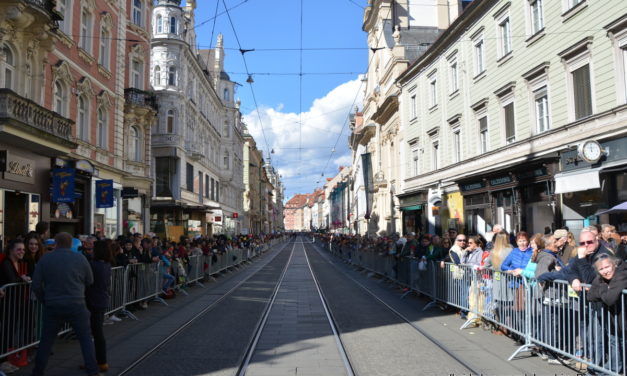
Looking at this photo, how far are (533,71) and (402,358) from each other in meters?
13.2

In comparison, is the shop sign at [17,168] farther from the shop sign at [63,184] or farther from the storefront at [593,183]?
the storefront at [593,183]

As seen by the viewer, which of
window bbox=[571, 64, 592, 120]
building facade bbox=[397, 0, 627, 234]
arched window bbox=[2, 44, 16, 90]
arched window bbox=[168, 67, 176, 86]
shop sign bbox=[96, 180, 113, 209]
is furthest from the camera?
arched window bbox=[168, 67, 176, 86]

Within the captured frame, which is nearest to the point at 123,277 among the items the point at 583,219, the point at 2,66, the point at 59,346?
the point at 59,346

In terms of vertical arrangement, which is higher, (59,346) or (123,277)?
(123,277)

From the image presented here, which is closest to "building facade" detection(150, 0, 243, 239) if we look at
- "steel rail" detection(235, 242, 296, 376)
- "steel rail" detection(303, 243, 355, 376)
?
"steel rail" detection(235, 242, 296, 376)

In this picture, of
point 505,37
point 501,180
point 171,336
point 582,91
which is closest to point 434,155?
point 501,180

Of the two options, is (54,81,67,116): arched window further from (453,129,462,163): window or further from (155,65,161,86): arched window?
(453,129,462,163): window

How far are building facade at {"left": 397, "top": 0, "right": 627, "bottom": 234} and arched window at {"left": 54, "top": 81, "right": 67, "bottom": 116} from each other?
1560cm

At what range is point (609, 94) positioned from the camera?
526 inches

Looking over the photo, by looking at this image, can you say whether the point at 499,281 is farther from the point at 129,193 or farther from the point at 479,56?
the point at 129,193

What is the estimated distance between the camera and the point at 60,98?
18.1m

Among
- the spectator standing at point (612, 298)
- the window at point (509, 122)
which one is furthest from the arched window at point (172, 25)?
the spectator standing at point (612, 298)

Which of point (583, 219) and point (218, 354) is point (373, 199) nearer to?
point (583, 219)

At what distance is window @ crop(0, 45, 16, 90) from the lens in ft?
48.4
